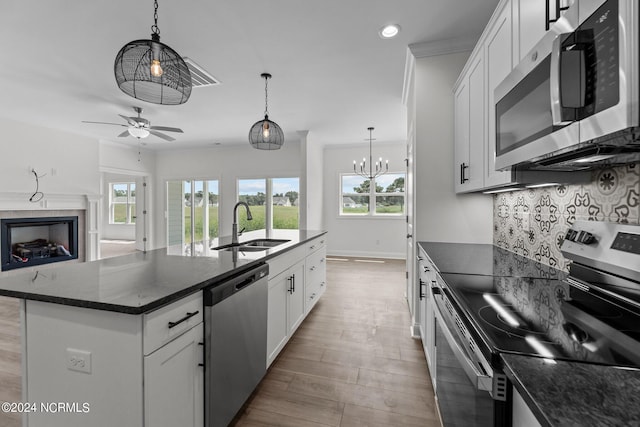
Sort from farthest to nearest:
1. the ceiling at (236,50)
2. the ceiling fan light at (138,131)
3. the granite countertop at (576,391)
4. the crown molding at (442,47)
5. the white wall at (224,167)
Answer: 1. the white wall at (224,167)
2. the ceiling fan light at (138,131)
3. the crown molding at (442,47)
4. the ceiling at (236,50)
5. the granite countertop at (576,391)

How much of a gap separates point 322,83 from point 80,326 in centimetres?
321

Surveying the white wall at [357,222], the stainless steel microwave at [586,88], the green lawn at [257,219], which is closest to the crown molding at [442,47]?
the stainless steel microwave at [586,88]

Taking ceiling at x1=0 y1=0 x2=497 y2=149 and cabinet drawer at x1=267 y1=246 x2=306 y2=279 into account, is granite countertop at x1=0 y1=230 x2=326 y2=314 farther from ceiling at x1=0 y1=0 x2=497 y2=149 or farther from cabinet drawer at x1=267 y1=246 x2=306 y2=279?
ceiling at x1=0 y1=0 x2=497 y2=149

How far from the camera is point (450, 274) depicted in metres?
1.41

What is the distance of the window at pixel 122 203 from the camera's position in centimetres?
916

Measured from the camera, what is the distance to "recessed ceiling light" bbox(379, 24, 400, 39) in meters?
2.32

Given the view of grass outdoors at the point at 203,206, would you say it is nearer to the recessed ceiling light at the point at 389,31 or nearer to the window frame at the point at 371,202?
the window frame at the point at 371,202

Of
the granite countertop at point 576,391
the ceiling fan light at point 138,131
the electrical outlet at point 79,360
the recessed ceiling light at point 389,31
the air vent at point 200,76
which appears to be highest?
the recessed ceiling light at point 389,31

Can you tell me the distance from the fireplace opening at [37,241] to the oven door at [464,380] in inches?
255

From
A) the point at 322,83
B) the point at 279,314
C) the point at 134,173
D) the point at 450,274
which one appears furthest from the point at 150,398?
the point at 134,173

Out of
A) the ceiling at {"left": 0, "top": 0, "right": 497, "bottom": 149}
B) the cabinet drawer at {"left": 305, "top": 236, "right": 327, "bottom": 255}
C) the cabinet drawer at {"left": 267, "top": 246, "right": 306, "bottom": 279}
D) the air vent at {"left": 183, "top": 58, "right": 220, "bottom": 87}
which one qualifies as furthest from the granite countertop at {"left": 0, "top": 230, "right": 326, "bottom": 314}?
the air vent at {"left": 183, "top": 58, "right": 220, "bottom": 87}

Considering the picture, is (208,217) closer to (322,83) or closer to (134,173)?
(134,173)

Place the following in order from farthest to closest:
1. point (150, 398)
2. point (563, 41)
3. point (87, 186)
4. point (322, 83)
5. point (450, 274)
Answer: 1. point (87, 186)
2. point (322, 83)
3. point (450, 274)
4. point (150, 398)
5. point (563, 41)

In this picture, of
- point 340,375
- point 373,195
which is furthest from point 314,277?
point 373,195
